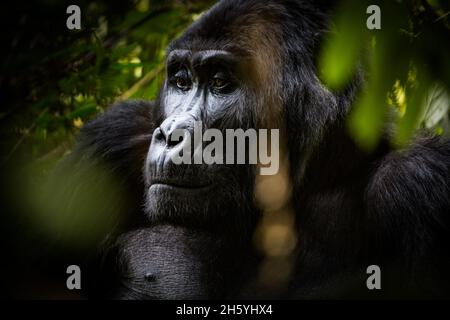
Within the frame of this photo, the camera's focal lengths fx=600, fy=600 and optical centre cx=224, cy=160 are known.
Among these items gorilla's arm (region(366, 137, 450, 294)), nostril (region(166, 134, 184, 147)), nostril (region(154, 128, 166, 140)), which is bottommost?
gorilla's arm (region(366, 137, 450, 294))

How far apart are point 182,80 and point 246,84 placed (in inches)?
15.3

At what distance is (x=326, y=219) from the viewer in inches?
121

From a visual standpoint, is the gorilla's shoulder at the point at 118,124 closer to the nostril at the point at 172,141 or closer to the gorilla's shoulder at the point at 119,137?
the gorilla's shoulder at the point at 119,137

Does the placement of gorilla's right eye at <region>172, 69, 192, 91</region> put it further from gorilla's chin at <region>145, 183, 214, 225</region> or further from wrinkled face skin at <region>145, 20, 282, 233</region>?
gorilla's chin at <region>145, 183, 214, 225</region>

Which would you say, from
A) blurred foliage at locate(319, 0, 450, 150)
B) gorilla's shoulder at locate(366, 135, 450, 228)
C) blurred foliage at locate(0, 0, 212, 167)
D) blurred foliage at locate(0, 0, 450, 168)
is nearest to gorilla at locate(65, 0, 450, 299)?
gorilla's shoulder at locate(366, 135, 450, 228)

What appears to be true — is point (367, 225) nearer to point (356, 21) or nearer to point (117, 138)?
point (117, 138)

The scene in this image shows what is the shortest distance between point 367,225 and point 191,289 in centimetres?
96

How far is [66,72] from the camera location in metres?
4.19

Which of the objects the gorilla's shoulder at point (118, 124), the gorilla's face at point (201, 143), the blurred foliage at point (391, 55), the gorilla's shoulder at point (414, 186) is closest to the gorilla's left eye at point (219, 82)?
the gorilla's face at point (201, 143)

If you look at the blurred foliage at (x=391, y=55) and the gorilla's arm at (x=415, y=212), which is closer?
the blurred foliage at (x=391, y=55)

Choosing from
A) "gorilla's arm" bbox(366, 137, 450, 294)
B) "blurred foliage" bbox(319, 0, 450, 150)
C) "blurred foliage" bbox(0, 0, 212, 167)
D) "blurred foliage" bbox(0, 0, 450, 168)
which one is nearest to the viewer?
"blurred foliage" bbox(319, 0, 450, 150)

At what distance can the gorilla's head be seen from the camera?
10.1 ft

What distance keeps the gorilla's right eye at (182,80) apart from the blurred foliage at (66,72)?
517mm

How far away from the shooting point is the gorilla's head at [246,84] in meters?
3.08
